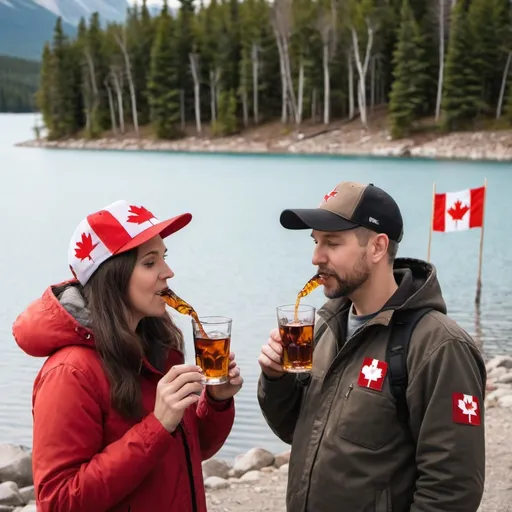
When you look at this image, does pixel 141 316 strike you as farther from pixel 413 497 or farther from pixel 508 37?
pixel 508 37

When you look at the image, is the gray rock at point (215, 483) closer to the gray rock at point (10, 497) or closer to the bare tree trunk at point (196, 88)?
the gray rock at point (10, 497)

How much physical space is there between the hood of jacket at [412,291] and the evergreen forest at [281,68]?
4580cm

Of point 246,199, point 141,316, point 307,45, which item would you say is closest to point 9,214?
point 246,199

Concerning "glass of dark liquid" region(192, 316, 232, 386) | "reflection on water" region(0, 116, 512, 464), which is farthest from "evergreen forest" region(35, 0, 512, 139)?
"glass of dark liquid" region(192, 316, 232, 386)

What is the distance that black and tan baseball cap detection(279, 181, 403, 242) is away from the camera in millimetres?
2607

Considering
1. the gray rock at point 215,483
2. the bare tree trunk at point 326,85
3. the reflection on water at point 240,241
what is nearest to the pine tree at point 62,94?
the reflection on water at point 240,241

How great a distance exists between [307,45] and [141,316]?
53.6 m

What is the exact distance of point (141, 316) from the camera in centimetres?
253

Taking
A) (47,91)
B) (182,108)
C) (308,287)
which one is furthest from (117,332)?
(47,91)

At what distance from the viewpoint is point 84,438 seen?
2.22 metres

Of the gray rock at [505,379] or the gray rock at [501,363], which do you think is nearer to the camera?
the gray rock at [505,379]

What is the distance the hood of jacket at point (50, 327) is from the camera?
7.45ft

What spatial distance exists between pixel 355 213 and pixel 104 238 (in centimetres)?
83

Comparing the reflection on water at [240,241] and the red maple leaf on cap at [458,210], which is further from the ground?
the red maple leaf on cap at [458,210]
